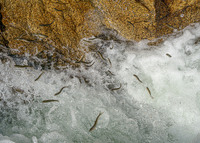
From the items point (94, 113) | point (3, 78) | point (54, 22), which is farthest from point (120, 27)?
point (3, 78)

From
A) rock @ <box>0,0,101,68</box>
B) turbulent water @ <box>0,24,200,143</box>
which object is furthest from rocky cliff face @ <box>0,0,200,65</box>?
turbulent water @ <box>0,24,200,143</box>

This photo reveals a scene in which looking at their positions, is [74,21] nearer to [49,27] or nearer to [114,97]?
[49,27]

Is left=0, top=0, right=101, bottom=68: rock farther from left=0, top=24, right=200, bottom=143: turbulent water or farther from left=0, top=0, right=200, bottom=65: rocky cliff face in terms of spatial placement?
left=0, top=24, right=200, bottom=143: turbulent water

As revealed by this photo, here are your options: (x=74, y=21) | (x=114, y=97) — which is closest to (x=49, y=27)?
(x=74, y=21)

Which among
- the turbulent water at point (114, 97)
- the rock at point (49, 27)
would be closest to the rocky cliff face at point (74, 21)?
the rock at point (49, 27)

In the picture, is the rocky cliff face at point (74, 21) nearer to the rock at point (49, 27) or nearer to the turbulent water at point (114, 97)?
the rock at point (49, 27)

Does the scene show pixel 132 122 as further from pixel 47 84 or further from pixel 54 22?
pixel 54 22
